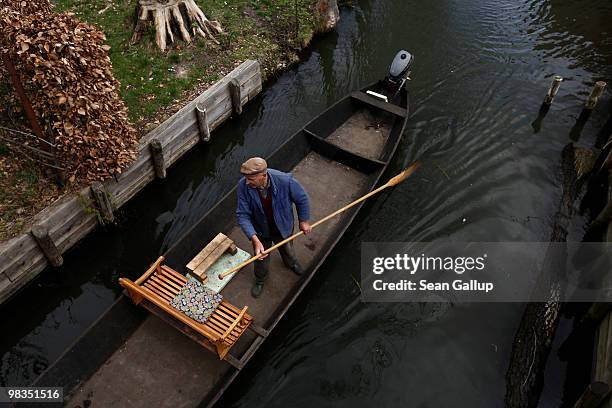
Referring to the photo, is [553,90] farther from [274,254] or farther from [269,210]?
[269,210]

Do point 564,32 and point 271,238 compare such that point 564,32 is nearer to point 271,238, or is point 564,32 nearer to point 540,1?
point 540,1

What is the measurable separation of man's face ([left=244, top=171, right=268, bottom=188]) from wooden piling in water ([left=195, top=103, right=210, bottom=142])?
555 cm

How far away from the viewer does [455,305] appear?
1053cm

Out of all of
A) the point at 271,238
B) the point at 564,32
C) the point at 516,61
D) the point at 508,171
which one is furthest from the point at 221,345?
the point at 564,32

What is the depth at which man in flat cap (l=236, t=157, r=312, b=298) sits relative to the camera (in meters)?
7.73

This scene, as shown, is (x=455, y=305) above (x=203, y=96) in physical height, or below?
below

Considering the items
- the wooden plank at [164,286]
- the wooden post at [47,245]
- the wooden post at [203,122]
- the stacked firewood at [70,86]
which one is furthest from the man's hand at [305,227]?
the wooden post at [203,122]

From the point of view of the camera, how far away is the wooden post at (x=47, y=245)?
9.70 m

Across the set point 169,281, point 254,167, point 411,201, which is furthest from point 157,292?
point 411,201

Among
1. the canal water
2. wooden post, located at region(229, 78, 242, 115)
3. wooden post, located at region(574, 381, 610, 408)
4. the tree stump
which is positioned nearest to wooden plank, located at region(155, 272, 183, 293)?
the canal water

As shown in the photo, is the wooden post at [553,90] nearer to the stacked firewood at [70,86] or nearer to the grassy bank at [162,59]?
the grassy bank at [162,59]

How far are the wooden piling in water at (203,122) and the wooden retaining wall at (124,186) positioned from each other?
0.36 ft

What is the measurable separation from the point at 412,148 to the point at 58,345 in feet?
34.0

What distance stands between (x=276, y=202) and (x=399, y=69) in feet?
25.2
